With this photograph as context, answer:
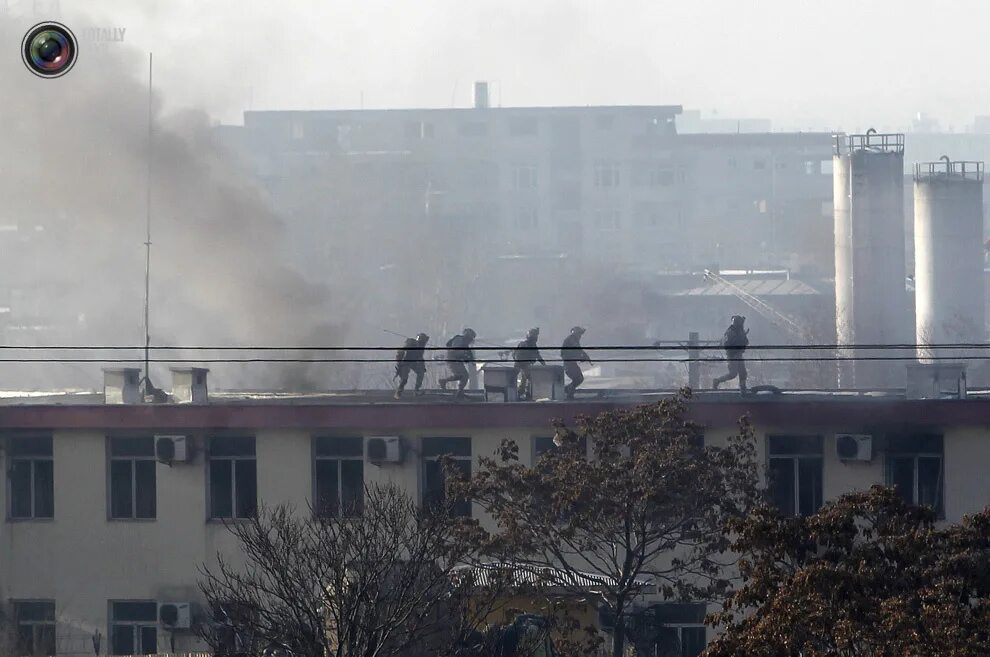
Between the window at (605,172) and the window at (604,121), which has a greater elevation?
the window at (604,121)

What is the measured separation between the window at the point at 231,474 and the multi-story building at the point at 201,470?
0.6 inches

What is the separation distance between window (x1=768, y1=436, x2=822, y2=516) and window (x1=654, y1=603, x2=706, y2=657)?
1.55 metres

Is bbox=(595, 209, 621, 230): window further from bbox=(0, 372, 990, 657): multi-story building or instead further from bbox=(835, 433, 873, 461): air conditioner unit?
bbox=(835, 433, 873, 461): air conditioner unit

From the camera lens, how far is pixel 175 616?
16.6 meters

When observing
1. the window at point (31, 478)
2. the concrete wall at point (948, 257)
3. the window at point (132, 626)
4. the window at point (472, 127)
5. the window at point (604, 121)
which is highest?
the window at point (604, 121)

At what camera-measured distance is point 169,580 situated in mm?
17094

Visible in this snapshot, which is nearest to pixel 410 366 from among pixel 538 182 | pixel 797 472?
pixel 797 472

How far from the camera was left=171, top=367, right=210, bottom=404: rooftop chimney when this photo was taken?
18.1 metres

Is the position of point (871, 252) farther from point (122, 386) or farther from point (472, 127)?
point (472, 127)

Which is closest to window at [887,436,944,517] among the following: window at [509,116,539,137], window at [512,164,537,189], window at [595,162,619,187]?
window at [512,164,537,189]

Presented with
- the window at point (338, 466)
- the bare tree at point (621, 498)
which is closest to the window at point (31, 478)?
the window at point (338, 466)

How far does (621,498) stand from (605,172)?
57518 millimetres

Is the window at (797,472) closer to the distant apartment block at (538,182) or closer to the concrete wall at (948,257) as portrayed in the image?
the concrete wall at (948,257)

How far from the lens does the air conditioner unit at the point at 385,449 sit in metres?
16.8
